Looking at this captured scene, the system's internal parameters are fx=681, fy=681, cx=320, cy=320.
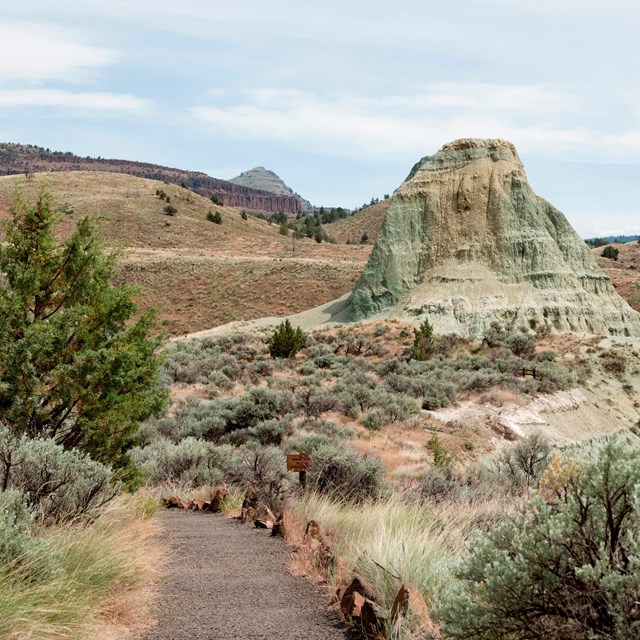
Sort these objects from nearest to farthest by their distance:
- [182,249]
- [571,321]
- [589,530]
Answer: [589,530]
[571,321]
[182,249]

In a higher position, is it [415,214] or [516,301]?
[415,214]

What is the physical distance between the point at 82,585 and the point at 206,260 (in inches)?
3036

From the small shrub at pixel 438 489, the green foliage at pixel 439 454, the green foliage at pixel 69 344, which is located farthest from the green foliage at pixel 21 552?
the green foliage at pixel 439 454

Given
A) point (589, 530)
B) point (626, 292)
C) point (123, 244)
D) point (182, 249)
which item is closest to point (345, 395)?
point (123, 244)

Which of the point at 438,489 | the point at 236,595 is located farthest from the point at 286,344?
the point at 236,595

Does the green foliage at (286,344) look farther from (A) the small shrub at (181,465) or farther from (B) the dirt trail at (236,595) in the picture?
(B) the dirt trail at (236,595)

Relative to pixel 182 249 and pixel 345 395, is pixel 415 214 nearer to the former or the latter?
pixel 345 395

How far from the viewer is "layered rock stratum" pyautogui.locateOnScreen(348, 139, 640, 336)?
41531mm

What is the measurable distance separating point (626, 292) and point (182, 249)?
175 feet

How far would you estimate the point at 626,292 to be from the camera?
6141 cm

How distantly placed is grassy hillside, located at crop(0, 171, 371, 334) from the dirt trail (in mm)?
52755

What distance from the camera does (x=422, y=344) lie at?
3619 centimetres

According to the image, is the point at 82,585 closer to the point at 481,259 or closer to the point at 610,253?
the point at 481,259

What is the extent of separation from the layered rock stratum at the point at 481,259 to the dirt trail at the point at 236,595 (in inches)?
1347
